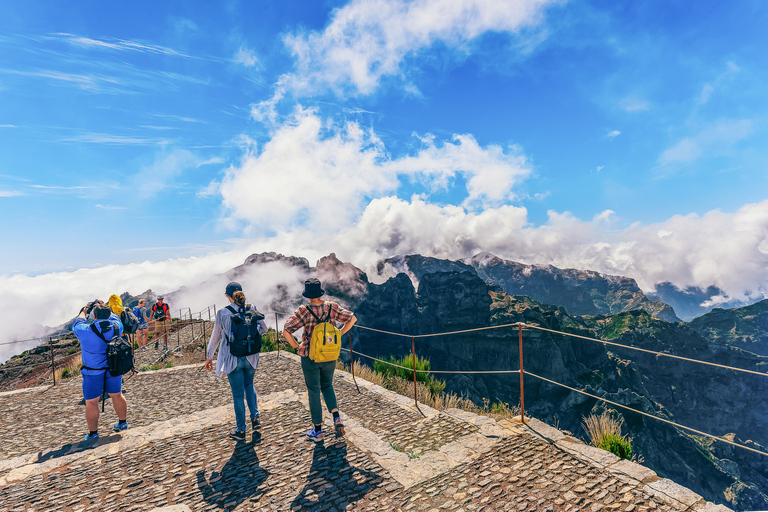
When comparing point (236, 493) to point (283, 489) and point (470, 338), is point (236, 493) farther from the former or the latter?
point (470, 338)

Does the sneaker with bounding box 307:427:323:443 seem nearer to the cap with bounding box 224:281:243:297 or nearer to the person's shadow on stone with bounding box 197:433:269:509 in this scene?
the person's shadow on stone with bounding box 197:433:269:509

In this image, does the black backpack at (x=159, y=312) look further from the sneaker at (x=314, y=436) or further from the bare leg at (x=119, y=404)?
the sneaker at (x=314, y=436)

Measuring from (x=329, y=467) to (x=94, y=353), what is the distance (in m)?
4.03

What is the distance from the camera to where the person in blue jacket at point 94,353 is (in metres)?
5.50

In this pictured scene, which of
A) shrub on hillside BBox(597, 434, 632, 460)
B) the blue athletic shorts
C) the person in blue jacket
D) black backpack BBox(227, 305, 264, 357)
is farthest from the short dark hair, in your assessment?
shrub on hillside BBox(597, 434, 632, 460)

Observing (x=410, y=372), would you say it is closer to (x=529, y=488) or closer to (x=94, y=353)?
(x=529, y=488)

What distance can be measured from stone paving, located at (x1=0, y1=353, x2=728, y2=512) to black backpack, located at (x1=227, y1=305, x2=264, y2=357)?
4.27 ft

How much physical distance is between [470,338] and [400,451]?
126094 mm

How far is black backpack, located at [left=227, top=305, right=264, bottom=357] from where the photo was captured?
5.22 metres

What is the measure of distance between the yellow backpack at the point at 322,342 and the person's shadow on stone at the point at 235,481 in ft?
4.72

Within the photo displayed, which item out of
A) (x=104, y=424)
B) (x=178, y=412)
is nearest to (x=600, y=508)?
(x=178, y=412)

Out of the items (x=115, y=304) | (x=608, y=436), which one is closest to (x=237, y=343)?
(x=608, y=436)

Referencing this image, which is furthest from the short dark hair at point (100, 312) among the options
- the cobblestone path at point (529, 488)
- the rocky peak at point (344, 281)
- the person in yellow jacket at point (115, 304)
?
the rocky peak at point (344, 281)

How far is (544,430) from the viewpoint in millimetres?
5238
